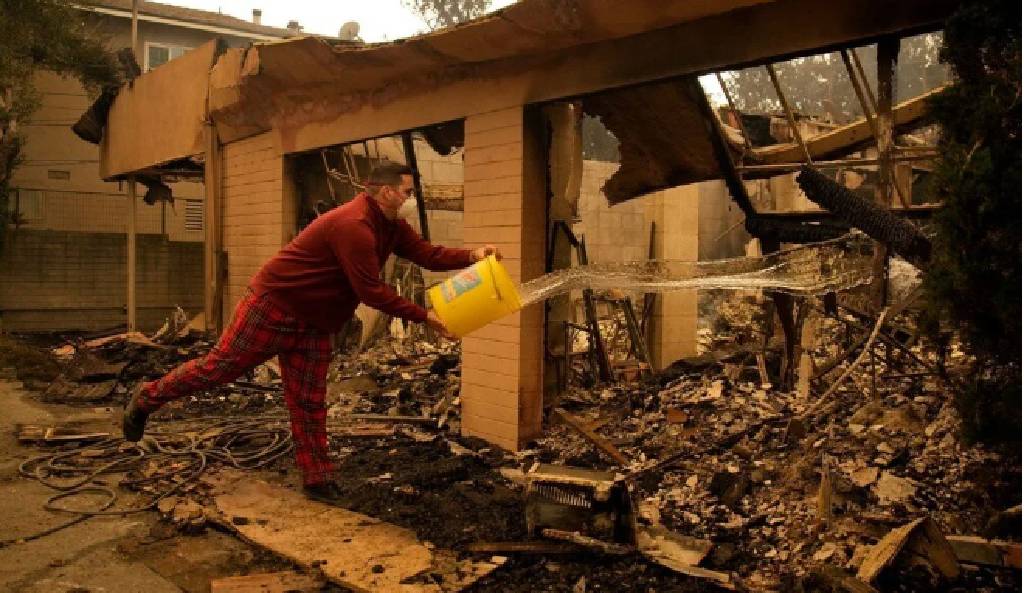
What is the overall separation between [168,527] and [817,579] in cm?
320

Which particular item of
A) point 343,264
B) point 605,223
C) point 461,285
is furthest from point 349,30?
point 461,285

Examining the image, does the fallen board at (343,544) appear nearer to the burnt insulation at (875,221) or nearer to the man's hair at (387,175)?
the man's hair at (387,175)

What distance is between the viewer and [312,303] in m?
3.98

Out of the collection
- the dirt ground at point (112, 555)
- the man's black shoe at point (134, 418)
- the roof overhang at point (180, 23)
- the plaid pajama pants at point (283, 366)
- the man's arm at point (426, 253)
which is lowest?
the dirt ground at point (112, 555)

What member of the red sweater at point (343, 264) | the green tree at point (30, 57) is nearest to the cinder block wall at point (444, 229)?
the red sweater at point (343, 264)

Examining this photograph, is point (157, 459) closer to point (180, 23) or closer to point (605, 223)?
point (605, 223)

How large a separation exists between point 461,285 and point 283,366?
132 centimetres

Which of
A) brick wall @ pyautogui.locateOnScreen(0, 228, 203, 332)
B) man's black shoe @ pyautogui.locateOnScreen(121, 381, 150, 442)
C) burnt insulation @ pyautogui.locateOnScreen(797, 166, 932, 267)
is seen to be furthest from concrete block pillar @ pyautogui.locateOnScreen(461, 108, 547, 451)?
brick wall @ pyautogui.locateOnScreen(0, 228, 203, 332)

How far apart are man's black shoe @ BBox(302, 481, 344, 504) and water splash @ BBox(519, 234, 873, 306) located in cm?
162

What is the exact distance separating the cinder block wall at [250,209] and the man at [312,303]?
12.4ft

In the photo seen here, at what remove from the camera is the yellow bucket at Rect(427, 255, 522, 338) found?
3.54m

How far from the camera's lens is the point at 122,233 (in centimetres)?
1569

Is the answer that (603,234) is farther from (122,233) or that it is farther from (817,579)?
(122,233)

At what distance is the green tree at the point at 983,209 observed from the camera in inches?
92.6
